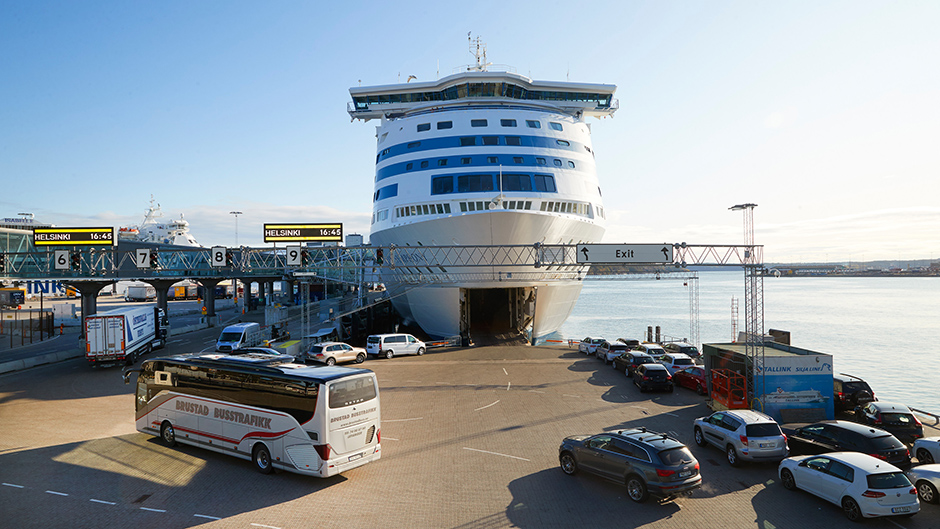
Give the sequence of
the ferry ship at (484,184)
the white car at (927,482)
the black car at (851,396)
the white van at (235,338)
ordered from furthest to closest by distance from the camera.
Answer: the ferry ship at (484,184)
the white van at (235,338)
the black car at (851,396)
the white car at (927,482)

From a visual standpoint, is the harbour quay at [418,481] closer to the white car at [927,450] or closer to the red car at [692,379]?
the red car at [692,379]

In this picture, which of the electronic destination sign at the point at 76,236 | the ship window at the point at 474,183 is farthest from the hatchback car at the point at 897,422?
the electronic destination sign at the point at 76,236

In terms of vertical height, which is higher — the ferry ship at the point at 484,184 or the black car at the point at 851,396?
the ferry ship at the point at 484,184

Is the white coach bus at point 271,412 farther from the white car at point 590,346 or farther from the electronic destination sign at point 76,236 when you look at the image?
the electronic destination sign at point 76,236

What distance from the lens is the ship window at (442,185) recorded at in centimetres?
3014

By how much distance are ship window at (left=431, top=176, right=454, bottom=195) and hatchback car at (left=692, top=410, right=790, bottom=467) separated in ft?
69.4

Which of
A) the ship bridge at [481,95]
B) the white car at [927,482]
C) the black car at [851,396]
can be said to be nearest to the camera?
the white car at [927,482]

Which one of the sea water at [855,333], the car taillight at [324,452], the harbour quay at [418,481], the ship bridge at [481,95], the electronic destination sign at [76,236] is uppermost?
the ship bridge at [481,95]

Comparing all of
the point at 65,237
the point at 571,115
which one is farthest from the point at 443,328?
the point at 65,237

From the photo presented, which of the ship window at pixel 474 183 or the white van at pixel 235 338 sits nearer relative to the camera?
the white van at pixel 235 338

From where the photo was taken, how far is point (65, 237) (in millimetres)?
27312

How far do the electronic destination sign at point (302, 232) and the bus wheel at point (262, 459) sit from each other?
59.2 feet

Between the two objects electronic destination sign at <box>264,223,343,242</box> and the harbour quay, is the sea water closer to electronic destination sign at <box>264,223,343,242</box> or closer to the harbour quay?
the harbour quay

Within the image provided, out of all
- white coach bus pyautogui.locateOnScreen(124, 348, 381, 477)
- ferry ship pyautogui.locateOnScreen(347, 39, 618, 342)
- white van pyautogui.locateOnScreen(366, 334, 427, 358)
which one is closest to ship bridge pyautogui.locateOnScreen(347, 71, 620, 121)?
ferry ship pyautogui.locateOnScreen(347, 39, 618, 342)
